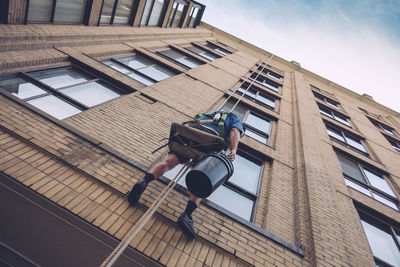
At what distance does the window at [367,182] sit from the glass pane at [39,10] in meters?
8.73

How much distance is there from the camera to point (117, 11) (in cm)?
844

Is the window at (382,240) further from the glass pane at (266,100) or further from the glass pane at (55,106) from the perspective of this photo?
the glass pane at (55,106)

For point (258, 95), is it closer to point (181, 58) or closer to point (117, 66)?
point (181, 58)

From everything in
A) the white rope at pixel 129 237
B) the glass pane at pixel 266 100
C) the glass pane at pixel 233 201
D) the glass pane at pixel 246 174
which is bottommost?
the glass pane at pixel 233 201

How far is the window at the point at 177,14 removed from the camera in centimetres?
1241

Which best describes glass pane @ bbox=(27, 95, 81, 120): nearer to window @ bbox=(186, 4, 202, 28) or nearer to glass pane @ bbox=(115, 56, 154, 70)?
glass pane @ bbox=(115, 56, 154, 70)

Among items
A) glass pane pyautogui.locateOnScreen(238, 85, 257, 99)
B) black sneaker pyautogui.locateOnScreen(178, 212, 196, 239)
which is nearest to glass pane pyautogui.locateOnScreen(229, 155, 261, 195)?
black sneaker pyautogui.locateOnScreen(178, 212, 196, 239)

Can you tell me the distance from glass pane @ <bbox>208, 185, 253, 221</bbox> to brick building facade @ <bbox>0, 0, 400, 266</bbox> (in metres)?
0.02

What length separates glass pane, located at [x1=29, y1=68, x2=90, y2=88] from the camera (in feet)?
16.1

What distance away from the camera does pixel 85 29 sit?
6.98 m

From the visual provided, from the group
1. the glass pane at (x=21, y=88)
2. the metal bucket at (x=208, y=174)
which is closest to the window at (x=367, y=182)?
the metal bucket at (x=208, y=174)

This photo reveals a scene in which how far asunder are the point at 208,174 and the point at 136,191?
110cm

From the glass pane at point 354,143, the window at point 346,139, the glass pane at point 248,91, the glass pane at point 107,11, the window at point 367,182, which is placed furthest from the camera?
the glass pane at point 248,91

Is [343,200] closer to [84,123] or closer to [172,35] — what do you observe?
[84,123]
